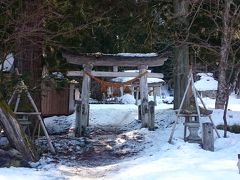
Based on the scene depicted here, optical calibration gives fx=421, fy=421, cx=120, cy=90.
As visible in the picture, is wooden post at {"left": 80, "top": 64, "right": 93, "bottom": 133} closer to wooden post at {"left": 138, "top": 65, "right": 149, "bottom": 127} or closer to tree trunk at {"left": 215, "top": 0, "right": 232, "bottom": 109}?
wooden post at {"left": 138, "top": 65, "right": 149, "bottom": 127}

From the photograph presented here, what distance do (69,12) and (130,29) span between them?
3.15 metres

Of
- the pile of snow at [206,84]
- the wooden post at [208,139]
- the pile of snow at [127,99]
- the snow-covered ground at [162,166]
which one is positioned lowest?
the snow-covered ground at [162,166]

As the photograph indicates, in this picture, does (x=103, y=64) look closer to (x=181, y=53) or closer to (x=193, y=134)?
(x=181, y=53)

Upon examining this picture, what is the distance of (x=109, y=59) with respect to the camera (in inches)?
604

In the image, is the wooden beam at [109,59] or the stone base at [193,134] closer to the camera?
the stone base at [193,134]

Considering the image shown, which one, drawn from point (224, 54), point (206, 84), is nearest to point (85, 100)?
point (224, 54)

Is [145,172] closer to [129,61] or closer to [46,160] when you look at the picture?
[46,160]

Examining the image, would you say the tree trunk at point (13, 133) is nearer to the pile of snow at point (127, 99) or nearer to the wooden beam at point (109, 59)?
the wooden beam at point (109, 59)

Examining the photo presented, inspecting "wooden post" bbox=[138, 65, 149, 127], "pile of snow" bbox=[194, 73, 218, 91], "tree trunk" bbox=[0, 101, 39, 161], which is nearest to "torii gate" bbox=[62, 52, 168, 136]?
"wooden post" bbox=[138, 65, 149, 127]

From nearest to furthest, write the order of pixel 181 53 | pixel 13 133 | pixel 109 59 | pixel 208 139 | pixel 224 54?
1. pixel 13 133
2. pixel 208 139
3. pixel 224 54
4. pixel 181 53
5. pixel 109 59

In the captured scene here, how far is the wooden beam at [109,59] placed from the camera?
14.9 meters

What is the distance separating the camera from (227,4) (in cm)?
1412

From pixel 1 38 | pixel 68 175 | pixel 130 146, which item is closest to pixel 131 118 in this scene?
pixel 130 146

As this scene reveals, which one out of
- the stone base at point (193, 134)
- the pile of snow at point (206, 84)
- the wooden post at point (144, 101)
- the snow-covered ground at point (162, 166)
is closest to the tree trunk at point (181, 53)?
the wooden post at point (144, 101)
